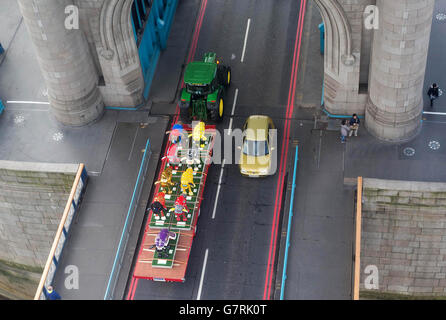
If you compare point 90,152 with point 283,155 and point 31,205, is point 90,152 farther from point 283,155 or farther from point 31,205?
point 283,155

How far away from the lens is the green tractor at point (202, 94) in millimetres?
47219

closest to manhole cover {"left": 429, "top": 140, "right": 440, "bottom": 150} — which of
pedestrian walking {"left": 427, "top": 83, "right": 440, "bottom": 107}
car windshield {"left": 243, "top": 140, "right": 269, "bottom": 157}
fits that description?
pedestrian walking {"left": 427, "top": 83, "right": 440, "bottom": 107}

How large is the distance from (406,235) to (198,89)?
53.0 ft

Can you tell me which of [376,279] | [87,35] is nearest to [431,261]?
[376,279]

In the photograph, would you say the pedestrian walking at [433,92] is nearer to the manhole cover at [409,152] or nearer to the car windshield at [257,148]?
the manhole cover at [409,152]

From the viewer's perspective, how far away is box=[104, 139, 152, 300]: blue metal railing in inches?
1655

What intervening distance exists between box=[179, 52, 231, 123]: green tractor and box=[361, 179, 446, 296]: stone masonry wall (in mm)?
11438

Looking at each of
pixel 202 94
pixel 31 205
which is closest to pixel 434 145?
pixel 202 94

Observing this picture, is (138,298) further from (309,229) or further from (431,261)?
(431,261)

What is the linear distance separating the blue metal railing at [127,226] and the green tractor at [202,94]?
3.61 metres

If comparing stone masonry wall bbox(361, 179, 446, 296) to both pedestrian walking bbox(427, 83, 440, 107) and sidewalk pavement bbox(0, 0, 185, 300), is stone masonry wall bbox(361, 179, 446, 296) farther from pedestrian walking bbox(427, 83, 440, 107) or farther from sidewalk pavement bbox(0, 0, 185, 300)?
sidewalk pavement bbox(0, 0, 185, 300)

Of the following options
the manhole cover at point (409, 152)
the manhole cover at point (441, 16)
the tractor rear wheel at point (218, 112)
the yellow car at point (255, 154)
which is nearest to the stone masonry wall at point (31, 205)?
the tractor rear wheel at point (218, 112)

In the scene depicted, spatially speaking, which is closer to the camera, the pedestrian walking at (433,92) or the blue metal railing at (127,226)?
the blue metal railing at (127,226)

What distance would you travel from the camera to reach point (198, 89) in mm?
47406
